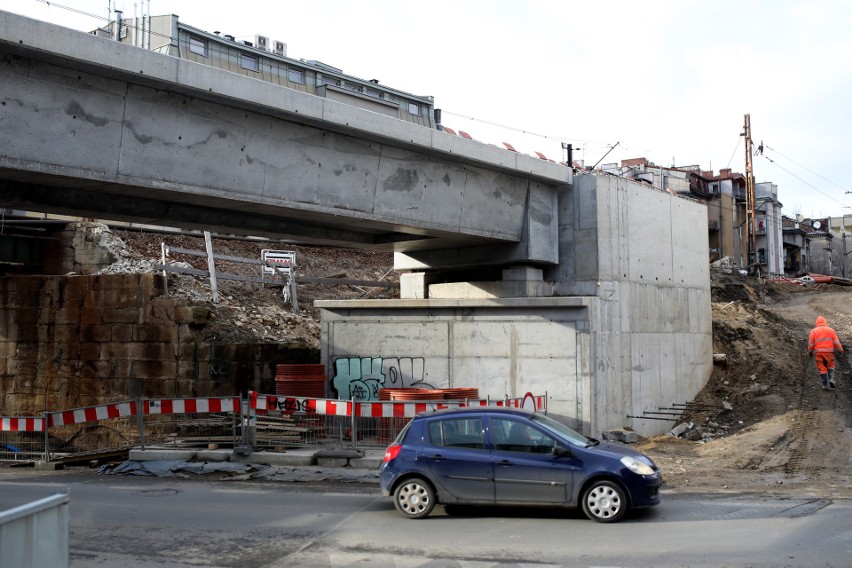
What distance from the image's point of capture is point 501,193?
16781 mm

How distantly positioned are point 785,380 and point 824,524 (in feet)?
40.1

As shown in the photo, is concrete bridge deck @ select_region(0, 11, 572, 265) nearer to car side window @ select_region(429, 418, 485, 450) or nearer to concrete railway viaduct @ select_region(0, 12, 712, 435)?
concrete railway viaduct @ select_region(0, 12, 712, 435)

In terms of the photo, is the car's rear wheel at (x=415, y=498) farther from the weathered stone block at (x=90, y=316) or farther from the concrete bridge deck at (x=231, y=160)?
the weathered stone block at (x=90, y=316)

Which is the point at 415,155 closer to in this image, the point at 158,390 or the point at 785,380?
the point at 158,390

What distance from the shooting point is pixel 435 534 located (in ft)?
30.3

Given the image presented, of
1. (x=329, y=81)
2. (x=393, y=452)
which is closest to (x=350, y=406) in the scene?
(x=393, y=452)

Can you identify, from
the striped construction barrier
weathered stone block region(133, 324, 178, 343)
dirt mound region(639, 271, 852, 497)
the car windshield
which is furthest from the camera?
weathered stone block region(133, 324, 178, 343)

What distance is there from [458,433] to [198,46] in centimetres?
5173

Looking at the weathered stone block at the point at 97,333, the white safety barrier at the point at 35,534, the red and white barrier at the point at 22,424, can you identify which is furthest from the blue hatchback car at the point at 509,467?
the weathered stone block at the point at 97,333

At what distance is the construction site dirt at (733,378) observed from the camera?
13320 mm

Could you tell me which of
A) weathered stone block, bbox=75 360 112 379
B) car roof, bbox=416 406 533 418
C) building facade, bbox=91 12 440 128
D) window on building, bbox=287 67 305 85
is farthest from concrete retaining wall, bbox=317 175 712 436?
window on building, bbox=287 67 305 85

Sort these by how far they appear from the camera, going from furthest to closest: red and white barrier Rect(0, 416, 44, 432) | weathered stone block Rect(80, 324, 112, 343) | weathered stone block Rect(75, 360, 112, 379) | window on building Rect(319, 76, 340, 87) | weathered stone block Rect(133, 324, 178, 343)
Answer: window on building Rect(319, 76, 340, 87) < weathered stone block Rect(75, 360, 112, 379) < weathered stone block Rect(80, 324, 112, 343) < weathered stone block Rect(133, 324, 178, 343) < red and white barrier Rect(0, 416, 44, 432)

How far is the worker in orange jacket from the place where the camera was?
63.6 ft

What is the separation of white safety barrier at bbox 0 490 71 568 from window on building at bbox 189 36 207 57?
178ft
